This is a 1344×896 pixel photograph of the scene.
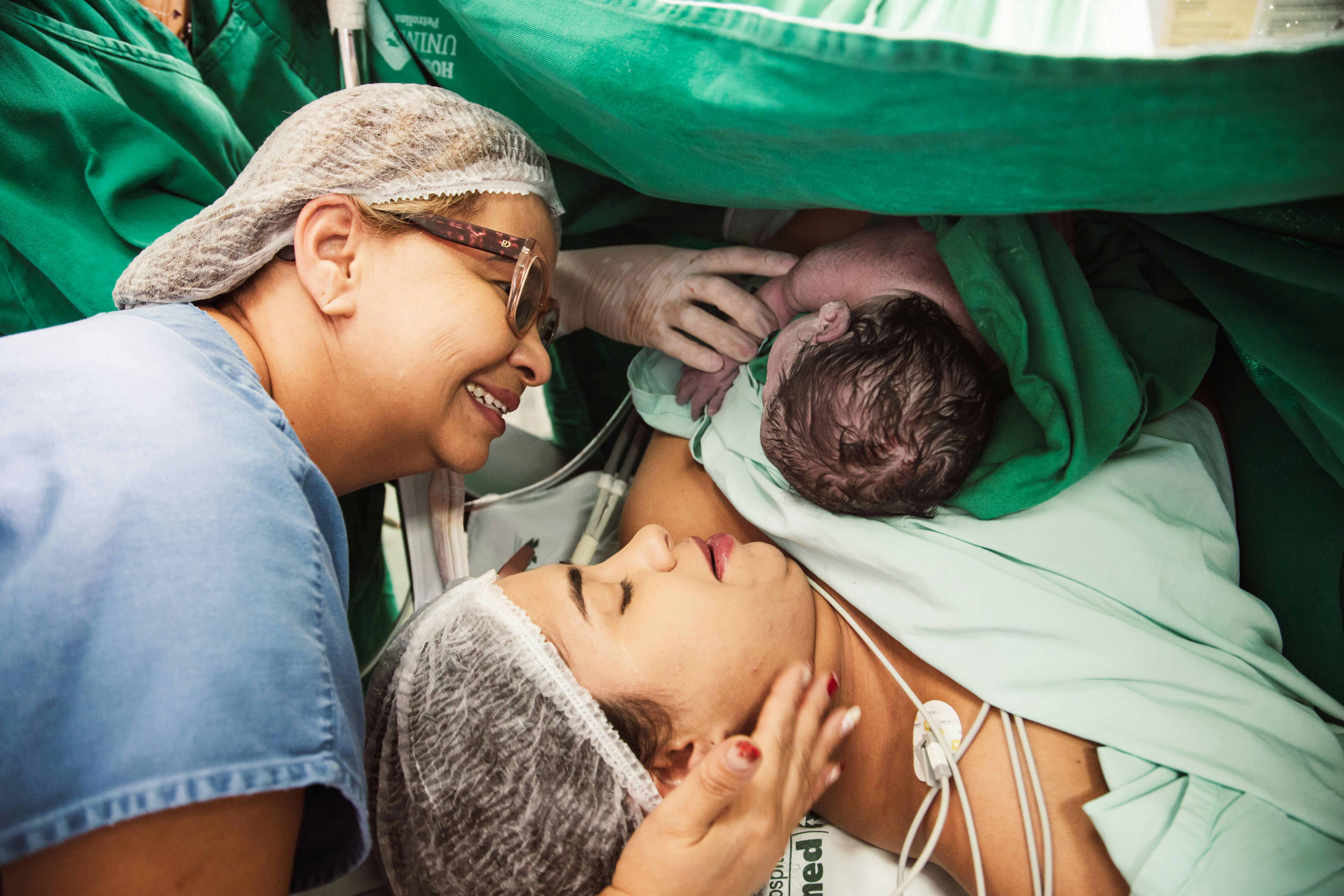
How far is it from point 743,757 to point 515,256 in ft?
2.97

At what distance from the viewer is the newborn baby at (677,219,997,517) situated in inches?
52.5

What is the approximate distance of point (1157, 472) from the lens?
133cm

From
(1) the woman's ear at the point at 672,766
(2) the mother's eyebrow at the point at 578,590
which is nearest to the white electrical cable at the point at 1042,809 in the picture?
(1) the woman's ear at the point at 672,766

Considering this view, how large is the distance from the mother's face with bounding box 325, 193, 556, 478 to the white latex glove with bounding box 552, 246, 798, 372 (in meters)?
0.38

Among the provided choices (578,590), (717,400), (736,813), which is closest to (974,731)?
(736,813)

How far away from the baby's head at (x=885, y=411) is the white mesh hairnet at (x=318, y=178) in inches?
27.1

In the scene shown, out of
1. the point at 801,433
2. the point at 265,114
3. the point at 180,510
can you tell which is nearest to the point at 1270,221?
the point at 801,433

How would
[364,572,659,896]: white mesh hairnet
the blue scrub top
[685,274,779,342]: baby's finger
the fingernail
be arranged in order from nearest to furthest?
the blue scrub top → the fingernail → [364,572,659,896]: white mesh hairnet → [685,274,779,342]: baby's finger

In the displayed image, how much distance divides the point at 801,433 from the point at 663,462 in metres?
0.48

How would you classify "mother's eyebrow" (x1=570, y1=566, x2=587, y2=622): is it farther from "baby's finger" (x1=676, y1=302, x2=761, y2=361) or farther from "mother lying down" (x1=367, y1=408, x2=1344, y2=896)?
"baby's finger" (x1=676, y1=302, x2=761, y2=361)

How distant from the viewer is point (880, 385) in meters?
1.33

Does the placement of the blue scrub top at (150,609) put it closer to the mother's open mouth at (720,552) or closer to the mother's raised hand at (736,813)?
the mother's raised hand at (736,813)

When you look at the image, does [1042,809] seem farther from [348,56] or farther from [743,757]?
[348,56]

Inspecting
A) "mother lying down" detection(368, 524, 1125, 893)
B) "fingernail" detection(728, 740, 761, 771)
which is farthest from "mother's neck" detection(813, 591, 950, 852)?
"fingernail" detection(728, 740, 761, 771)
